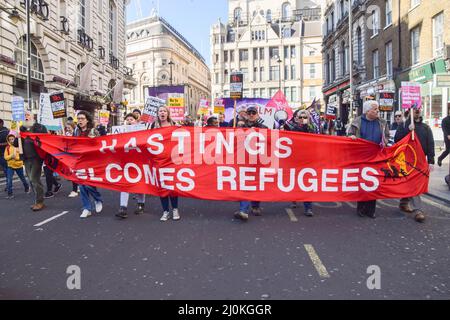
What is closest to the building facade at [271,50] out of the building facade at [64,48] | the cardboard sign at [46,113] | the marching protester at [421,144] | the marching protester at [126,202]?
the building facade at [64,48]

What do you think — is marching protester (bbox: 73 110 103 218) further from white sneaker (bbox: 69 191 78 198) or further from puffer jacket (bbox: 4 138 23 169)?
puffer jacket (bbox: 4 138 23 169)

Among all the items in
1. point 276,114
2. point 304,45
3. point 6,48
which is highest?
point 304,45

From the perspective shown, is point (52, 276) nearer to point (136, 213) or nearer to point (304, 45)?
point (136, 213)

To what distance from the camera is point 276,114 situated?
1495cm

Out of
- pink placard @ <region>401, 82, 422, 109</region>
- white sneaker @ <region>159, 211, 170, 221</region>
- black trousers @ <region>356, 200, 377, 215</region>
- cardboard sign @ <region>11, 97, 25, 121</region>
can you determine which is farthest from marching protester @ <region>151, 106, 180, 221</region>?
cardboard sign @ <region>11, 97, 25, 121</region>

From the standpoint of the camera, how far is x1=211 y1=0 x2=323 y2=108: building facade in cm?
8194

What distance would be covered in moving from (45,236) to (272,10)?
92053 mm

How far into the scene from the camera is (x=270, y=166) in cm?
680

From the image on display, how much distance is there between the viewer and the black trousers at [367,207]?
6.82 m

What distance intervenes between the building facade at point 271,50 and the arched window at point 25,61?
197 ft

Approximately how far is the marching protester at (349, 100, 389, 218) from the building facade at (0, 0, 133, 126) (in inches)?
634

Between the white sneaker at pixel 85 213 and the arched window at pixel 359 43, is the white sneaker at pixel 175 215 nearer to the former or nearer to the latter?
the white sneaker at pixel 85 213

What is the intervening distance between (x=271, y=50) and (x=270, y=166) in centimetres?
8161
